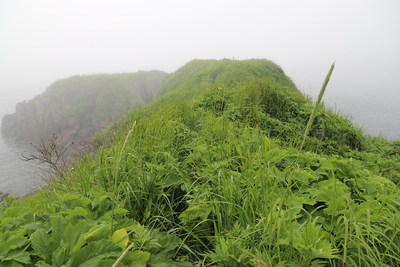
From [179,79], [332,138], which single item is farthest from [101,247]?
[179,79]

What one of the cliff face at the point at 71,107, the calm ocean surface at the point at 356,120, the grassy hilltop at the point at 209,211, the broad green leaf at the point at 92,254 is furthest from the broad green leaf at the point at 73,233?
the cliff face at the point at 71,107

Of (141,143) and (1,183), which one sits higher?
(141,143)

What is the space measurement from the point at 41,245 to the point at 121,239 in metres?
0.42

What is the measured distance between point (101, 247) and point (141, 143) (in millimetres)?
2371

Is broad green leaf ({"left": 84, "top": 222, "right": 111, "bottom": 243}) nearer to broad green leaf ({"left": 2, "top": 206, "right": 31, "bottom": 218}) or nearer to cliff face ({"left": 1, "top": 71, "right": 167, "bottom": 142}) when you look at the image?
broad green leaf ({"left": 2, "top": 206, "right": 31, "bottom": 218})

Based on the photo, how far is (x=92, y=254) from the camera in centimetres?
108

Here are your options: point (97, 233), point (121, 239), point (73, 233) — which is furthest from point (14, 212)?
point (121, 239)

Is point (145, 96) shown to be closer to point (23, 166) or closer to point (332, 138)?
point (23, 166)

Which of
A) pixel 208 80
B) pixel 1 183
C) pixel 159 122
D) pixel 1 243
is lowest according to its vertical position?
pixel 1 183

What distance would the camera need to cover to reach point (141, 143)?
11.1 feet

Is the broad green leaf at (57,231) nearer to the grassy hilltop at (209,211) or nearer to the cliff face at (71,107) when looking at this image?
Answer: the grassy hilltop at (209,211)

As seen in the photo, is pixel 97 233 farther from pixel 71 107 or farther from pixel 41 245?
pixel 71 107

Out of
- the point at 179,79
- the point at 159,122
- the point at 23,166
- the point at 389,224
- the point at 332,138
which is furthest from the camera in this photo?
the point at 23,166

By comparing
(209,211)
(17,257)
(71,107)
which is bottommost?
(209,211)
